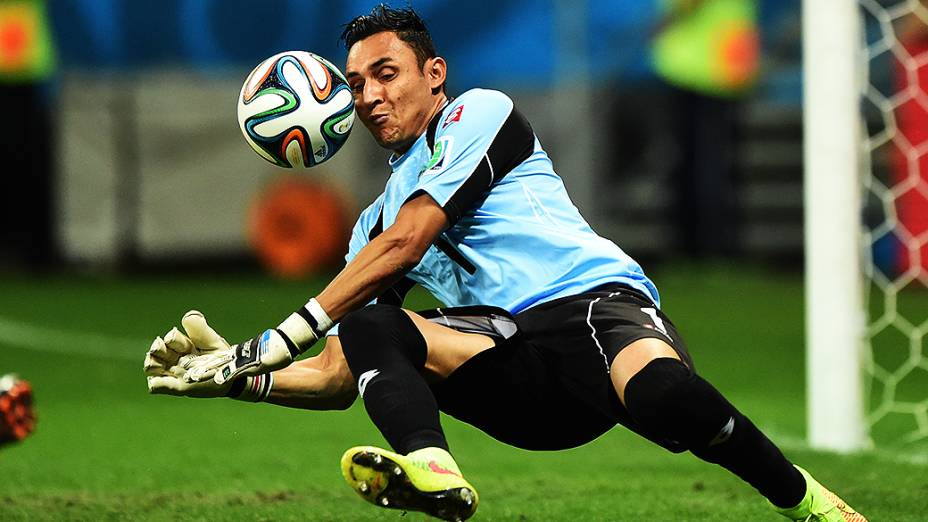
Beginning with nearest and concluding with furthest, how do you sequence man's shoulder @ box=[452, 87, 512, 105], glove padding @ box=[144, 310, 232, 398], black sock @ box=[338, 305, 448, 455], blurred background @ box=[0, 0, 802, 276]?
black sock @ box=[338, 305, 448, 455], glove padding @ box=[144, 310, 232, 398], man's shoulder @ box=[452, 87, 512, 105], blurred background @ box=[0, 0, 802, 276]

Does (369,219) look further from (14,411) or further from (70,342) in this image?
(70,342)

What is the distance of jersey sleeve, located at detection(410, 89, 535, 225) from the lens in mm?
4180

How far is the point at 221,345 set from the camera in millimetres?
4168

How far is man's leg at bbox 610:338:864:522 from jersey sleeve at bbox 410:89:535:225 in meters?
0.59

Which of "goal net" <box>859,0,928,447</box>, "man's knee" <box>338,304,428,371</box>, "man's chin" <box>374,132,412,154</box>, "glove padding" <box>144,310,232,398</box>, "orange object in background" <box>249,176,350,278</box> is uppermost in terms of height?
"man's chin" <box>374,132,412,154</box>

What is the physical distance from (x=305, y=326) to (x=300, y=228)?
36.5 ft

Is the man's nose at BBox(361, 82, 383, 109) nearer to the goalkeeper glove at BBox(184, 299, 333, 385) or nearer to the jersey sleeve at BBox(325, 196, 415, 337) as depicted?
the jersey sleeve at BBox(325, 196, 415, 337)

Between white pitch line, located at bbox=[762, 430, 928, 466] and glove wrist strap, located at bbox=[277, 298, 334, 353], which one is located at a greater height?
Result: glove wrist strap, located at bbox=[277, 298, 334, 353]

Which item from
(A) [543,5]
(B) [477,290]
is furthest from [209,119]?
(B) [477,290]

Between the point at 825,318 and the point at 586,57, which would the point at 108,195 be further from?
the point at 825,318

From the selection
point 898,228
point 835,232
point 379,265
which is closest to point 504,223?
point 379,265

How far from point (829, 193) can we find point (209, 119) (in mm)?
9918

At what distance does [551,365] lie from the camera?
4.35 m

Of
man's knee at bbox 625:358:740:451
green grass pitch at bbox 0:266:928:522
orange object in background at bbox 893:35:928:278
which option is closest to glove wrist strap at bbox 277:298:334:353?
man's knee at bbox 625:358:740:451
